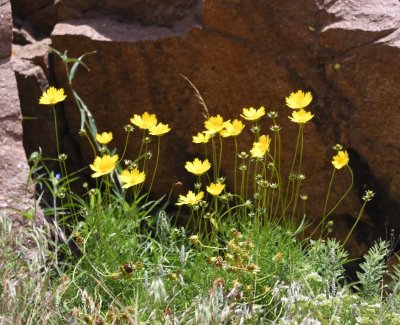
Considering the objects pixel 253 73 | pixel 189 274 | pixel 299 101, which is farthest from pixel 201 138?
pixel 253 73

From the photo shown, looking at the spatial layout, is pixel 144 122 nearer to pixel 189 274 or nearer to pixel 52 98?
pixel 52 98

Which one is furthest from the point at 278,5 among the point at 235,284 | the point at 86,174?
the point at 235,284

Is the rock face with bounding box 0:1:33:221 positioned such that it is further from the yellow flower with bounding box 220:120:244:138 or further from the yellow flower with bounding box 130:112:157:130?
the yellow flower with bounding box 220:120:244:138

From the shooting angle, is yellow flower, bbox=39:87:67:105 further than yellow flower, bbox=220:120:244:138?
Yes

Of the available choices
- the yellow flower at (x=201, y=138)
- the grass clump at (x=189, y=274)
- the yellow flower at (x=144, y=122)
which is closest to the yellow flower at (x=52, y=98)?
the grass clump at (x=189, y=274)

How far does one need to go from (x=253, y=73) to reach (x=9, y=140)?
1279 mm

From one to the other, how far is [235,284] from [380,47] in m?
1.60

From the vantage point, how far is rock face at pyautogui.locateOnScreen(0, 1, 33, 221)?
4074 millimetres

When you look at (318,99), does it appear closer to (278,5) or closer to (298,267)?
(278,5)

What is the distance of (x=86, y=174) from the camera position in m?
5.03

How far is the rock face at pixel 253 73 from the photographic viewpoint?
14.5ft

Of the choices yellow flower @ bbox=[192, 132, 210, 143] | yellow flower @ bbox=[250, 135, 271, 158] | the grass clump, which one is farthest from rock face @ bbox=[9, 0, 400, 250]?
yellow flower @ bbox=[250, 135, 271, 158]

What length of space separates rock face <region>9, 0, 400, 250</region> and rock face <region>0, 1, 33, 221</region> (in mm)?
290

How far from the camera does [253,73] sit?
15.1ft
